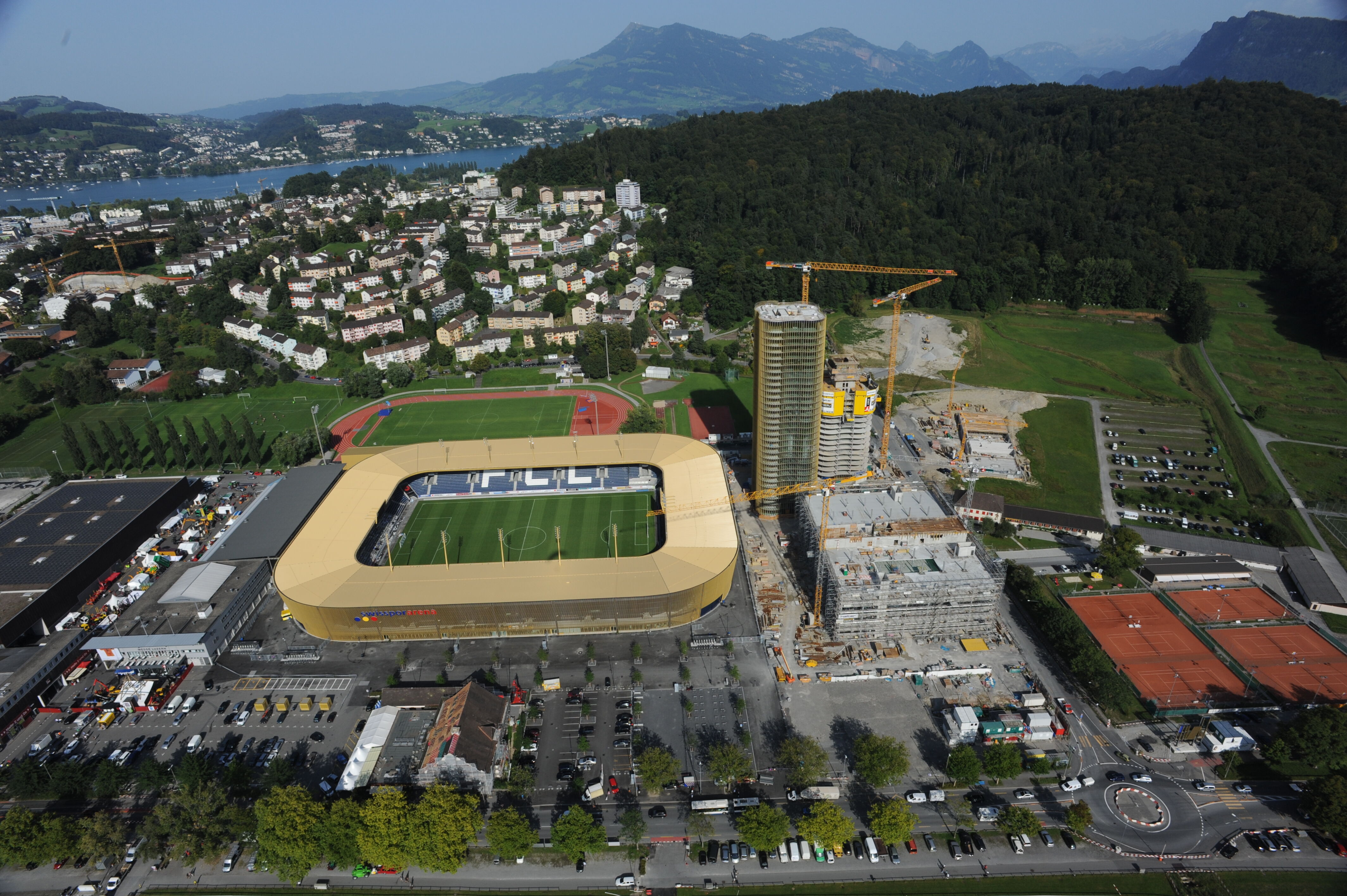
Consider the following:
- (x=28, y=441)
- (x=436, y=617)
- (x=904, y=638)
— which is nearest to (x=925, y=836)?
(x=904, y=638)

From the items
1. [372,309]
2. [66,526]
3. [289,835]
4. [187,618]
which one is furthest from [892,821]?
[372,309]

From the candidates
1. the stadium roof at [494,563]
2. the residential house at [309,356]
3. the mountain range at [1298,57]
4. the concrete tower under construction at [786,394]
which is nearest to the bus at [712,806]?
the stadium roof at [494,563]

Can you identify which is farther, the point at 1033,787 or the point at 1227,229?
the point at 1227,229

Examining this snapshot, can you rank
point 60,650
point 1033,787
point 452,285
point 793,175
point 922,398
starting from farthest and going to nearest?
point 793,175 < point 452,285 < point 922,398 < point 60,650 < point 1033,787

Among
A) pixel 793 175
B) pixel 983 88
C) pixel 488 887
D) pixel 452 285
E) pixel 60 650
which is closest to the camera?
pixel 488 887

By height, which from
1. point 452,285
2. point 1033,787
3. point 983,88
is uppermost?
point 983,88

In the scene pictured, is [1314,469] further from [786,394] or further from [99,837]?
[99,837]

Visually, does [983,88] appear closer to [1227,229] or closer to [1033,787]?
[1227,229]

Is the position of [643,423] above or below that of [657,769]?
above
